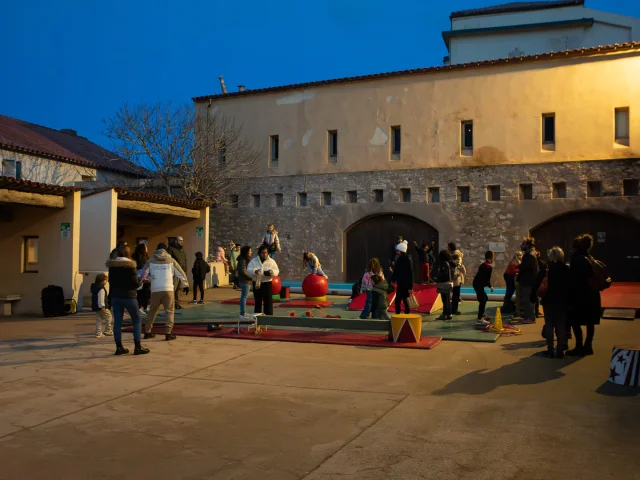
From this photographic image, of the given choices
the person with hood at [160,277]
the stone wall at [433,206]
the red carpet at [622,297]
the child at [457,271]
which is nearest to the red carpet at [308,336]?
the person with hood at [160,277]

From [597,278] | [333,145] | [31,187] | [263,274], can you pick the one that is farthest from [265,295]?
[333,145]

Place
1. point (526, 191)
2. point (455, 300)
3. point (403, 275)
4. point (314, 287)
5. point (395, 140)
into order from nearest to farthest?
point (403, 275)
point (455, 300)
point (314, 287)
point (526, 191)
point (395, 140)

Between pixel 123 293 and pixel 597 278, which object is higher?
pixel 597 278

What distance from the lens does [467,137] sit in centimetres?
2497

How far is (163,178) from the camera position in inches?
1144

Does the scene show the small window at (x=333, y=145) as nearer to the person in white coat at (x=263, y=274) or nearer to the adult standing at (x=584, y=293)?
the person in white coat at (x=263, y=274)

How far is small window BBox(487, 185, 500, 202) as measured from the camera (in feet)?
79.2

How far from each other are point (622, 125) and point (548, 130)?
8.52 ft

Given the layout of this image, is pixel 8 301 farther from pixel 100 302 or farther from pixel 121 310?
pixel 121 310

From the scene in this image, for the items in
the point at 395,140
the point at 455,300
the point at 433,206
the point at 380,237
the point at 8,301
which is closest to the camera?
the point at 455,300

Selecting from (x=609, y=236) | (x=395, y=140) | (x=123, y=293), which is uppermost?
(x=395, y=140)

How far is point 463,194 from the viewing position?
81.5 ft

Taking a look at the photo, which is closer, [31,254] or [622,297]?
[622,297]

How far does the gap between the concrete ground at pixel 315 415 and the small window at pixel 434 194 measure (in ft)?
48.9
